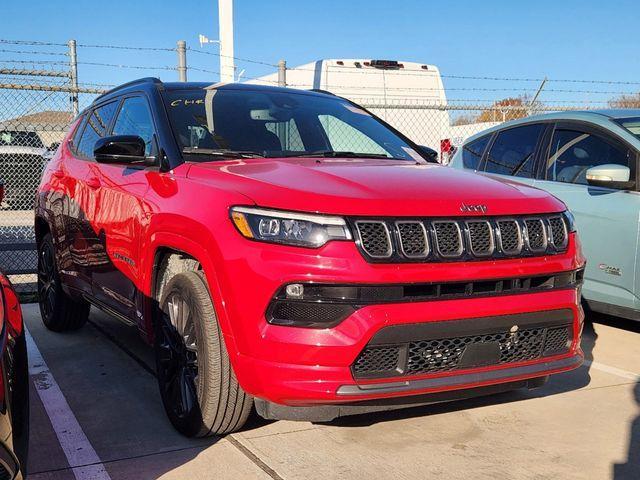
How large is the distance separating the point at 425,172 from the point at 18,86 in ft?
19.2

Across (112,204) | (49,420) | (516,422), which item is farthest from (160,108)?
(516,422)

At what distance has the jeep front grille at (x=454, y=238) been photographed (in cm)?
276

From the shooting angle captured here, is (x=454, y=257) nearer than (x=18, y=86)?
Yes

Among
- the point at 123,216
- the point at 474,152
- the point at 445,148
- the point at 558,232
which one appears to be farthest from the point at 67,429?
the point at 445,148

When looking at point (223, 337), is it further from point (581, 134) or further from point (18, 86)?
point (18, 86)

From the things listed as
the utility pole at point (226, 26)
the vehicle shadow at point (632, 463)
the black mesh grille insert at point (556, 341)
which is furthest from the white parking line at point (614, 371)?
the utility pole at point (226, 26)

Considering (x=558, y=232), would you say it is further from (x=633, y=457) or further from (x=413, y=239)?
(x=633, y=457)

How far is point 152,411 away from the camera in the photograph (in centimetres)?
382

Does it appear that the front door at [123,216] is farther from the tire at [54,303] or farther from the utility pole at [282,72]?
the utility pole at [282,72]

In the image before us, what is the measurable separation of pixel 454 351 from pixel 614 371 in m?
2.11

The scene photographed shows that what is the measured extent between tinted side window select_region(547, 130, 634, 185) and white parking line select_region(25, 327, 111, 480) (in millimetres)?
4031

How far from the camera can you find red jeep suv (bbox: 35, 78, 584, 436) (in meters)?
2.71

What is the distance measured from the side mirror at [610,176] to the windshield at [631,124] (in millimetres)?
434

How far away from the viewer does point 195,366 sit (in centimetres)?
329
